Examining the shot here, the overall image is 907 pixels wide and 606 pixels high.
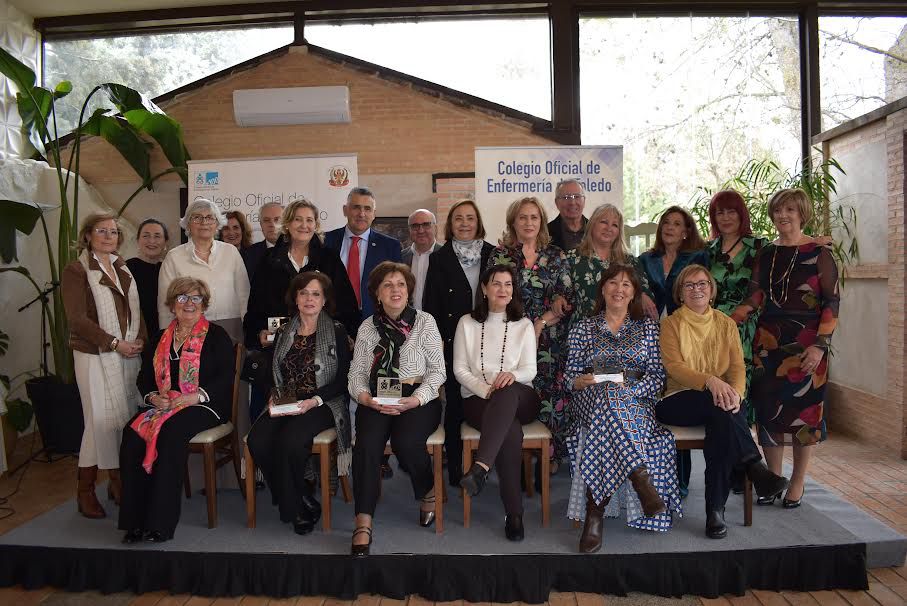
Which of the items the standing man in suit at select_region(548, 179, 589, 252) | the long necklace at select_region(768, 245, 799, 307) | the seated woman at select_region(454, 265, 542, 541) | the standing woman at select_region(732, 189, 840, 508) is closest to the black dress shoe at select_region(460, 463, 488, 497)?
the seated woman at select_region(454, 265, 542, 541)

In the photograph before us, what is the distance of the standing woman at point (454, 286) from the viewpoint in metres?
3.42

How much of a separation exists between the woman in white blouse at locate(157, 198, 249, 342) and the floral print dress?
148 cm

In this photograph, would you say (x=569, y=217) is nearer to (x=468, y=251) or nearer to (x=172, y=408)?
(x=468, y=251)

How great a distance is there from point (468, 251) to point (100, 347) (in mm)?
1983

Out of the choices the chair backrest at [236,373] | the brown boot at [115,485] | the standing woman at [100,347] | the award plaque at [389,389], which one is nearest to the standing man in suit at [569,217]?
the award plaque at [389,389]

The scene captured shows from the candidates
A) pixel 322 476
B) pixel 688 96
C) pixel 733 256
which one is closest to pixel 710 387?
pixel 733 256

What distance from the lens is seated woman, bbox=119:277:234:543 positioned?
2.82 metres

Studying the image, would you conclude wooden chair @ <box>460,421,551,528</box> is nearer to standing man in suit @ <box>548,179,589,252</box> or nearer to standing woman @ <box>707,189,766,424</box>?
standing woman @ <box>707,189,766,424</box>

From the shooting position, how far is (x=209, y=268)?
136 inches

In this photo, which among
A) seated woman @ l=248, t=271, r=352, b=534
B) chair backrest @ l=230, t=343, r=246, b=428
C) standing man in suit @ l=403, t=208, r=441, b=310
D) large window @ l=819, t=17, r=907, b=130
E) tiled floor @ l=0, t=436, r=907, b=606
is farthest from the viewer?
large window @ l=819, t=17, r=907, b=130

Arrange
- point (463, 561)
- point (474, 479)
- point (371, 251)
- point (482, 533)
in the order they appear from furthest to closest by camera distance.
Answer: point (371, 251) < point (482, 533) < point (474, 479) < point (463, 561)

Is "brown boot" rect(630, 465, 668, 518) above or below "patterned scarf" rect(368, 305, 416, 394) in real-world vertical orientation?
below

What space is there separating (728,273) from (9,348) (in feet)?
19.4

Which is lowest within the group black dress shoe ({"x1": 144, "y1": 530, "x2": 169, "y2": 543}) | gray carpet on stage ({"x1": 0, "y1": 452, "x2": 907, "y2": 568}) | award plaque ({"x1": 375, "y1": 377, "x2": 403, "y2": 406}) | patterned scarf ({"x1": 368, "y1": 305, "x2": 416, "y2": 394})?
gray carpet on stage ({"x1": 0, "y1": 452, "x2": 907, "y2": 568})
